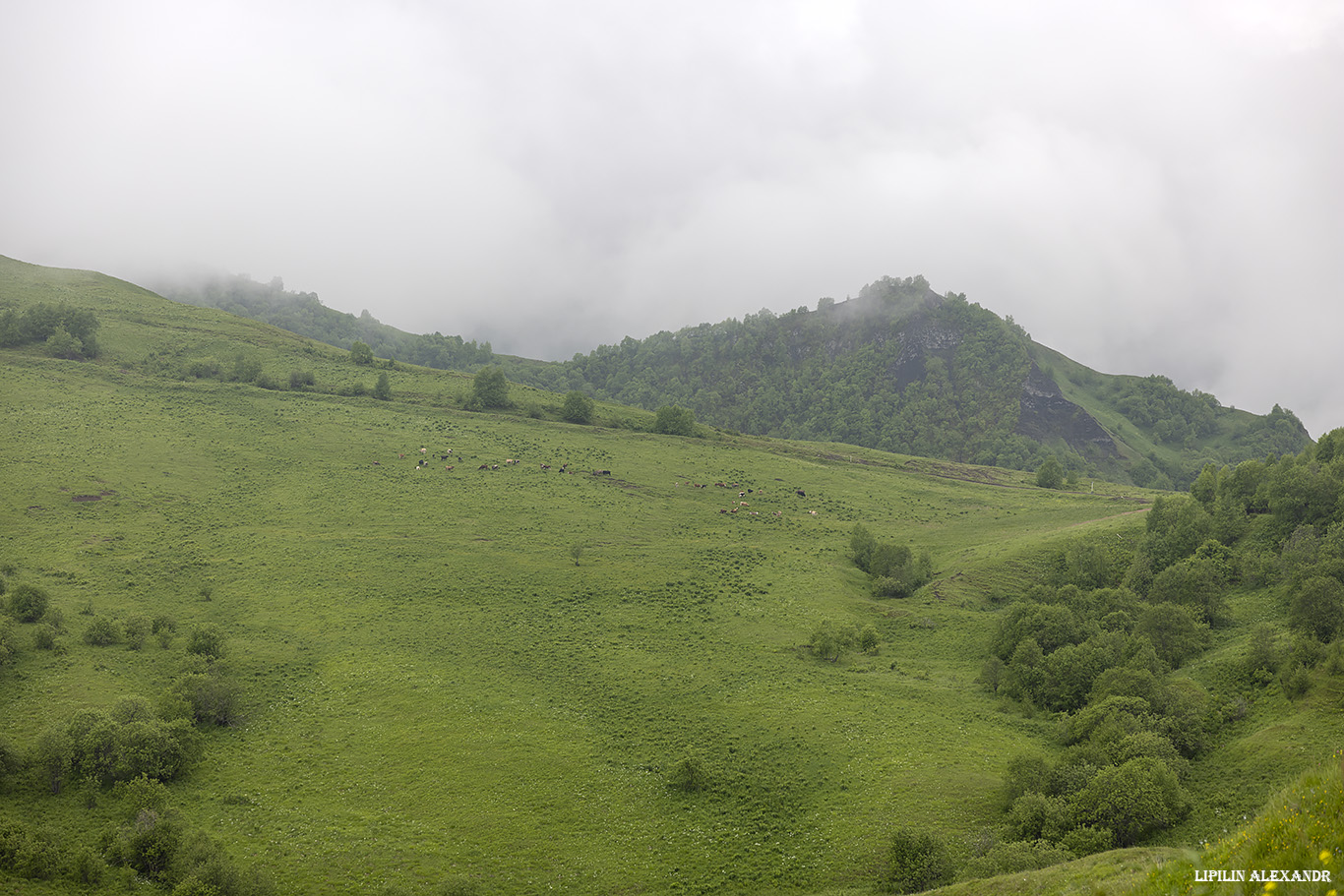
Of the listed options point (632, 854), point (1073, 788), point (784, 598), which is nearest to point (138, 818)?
point (632, 854)

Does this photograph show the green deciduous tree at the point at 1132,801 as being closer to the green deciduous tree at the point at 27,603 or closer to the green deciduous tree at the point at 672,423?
the green deciduous tree at the point at 27,603

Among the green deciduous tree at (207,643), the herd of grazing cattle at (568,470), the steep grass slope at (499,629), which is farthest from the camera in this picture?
the herd of grazing cattle at (568,470)

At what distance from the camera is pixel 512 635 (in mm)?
62969

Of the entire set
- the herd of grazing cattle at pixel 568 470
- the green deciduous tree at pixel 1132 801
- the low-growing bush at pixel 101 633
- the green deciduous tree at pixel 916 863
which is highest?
the herd of grazing cattle at pixel 568 470

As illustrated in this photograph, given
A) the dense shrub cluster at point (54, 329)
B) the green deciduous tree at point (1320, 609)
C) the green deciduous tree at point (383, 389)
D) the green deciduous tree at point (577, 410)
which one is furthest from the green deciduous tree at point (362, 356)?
the green deciduous tree at point (1320, 609)

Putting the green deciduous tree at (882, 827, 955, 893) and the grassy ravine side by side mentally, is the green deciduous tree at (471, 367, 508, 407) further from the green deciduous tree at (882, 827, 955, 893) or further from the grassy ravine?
the green deciduous tree at (882, 827, 955, 893)

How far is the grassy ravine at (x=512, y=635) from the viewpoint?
3862cm

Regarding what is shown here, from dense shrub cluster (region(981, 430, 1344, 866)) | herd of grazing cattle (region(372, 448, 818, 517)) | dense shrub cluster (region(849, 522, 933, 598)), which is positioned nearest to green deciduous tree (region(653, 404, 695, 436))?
herd of grazing cattle (region(372, 448, 818, 517))

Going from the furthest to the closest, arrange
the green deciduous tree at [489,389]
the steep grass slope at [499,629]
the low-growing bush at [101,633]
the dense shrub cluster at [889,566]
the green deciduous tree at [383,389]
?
the green deciduous tree at [489,389] < the green deciduous tree at [383,389] < the dense shrub cluster at [889,566] < the low-growing bush at [101,633] < the steep grass slope at [499,629]

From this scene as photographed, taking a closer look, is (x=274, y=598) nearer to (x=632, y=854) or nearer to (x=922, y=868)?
(x=632, y=854)

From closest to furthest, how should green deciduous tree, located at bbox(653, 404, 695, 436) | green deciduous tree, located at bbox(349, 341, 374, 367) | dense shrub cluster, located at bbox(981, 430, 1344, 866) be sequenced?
1. dense shrub cluster, located at bbox(981, 430, 1344, 866)
2. green deciduous tree, located at bbox(653, 404, 695, 436)
3. green deciduous tree, located at bbox(349, 341, 374, 367)

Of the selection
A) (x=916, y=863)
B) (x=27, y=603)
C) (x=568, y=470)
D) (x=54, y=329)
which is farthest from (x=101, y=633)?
(x=54, y=329)

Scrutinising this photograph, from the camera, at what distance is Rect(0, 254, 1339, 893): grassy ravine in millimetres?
38625

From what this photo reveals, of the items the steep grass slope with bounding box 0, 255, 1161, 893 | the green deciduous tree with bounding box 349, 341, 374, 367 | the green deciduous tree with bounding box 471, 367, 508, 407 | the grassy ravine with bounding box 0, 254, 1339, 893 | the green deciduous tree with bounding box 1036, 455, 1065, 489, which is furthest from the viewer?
the green deciduous tree with bounding box 349, 341, 374, 367
